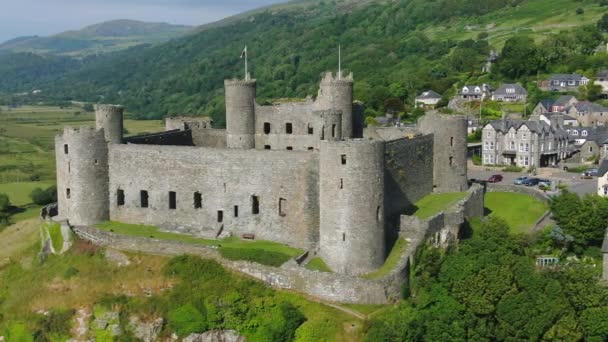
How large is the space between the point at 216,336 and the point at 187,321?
4.88 ft

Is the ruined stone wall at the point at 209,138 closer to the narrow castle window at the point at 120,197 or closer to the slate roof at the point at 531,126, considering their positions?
the narrow castle window at the point at 120,197

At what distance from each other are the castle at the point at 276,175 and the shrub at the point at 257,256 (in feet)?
6.31

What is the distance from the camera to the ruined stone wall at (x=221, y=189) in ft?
128

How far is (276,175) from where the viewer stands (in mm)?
39688

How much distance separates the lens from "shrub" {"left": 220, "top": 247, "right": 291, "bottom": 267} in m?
37.4

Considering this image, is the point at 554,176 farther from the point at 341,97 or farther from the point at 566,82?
the point at 566,82

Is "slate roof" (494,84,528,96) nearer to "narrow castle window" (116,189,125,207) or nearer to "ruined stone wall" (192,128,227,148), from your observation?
"ruined stone wall" (192,128,227,148)

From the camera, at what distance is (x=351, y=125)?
47.7 m

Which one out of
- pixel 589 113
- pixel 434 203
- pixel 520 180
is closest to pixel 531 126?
pixel 520 180

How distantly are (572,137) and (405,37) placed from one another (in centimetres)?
11665

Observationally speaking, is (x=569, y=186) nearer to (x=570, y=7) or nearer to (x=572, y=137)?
(x=572, y=137)

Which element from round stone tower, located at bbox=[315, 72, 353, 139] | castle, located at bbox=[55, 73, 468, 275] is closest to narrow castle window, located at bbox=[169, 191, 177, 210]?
castle, located at bbox=[55, 73, 468, 275]

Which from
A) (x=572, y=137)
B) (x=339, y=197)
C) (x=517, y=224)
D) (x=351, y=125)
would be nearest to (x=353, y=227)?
(x=339, y=197)

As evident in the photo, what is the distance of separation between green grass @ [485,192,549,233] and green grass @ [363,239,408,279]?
9731mm
